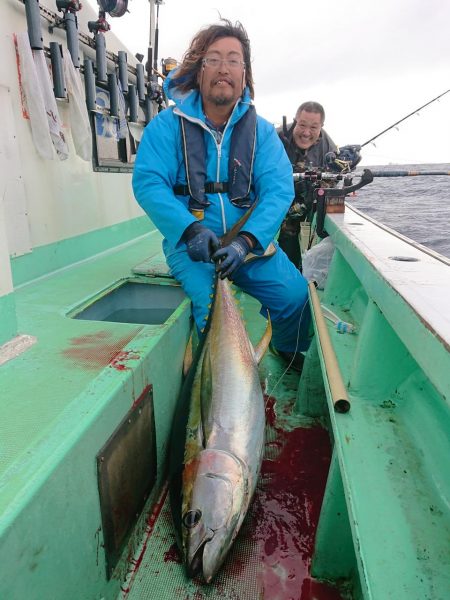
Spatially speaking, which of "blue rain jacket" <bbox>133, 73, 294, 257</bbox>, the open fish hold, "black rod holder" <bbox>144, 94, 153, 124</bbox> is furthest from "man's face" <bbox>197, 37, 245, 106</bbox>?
"black rod holder" <bbox>144, 94, 153, 124</bbox>

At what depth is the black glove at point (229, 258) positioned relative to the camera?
2.37 m

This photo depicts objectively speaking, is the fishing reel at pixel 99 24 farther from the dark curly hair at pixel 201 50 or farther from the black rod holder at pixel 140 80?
the dark curly hair at pixel 201 50

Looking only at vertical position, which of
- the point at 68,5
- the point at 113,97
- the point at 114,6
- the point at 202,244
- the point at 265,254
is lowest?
the point at 265,254

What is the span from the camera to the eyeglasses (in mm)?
2750

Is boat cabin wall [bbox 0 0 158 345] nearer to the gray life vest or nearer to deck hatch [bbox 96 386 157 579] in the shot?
deck hatch [bbox 96 386 157 579]

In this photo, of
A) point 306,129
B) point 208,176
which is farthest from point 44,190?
point 306,129

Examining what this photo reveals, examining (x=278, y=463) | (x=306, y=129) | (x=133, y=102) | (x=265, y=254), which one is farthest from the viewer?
(x=133, y=102)

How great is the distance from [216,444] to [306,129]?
12.3 feet

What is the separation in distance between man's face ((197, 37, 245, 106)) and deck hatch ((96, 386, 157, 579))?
6.91ft

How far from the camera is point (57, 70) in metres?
3.51

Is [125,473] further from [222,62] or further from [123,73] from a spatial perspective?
[123,73]

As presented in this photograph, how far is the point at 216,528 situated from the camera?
4.84 ft

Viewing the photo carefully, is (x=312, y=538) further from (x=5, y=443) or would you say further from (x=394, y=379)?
(x=5, y=443)

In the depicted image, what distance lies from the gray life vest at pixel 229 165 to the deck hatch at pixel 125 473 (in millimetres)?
1541
